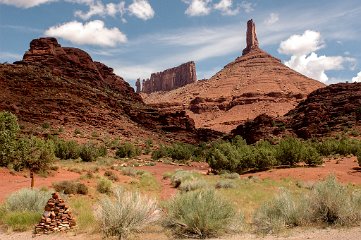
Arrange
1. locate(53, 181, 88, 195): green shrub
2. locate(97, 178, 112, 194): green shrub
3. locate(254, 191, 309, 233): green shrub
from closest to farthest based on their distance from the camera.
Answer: locate(254, 191, 309, 233): green shrub
locate(53, 181, 88, 195): green shrub
locate(97, 178, 112, 194): green shrub

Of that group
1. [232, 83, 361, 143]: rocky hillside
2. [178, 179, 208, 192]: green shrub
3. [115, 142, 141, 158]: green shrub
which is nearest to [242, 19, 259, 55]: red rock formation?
[232, 83, 361, 143]: rocky hillside

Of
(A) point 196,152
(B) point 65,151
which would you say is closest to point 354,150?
(A) point 196,152

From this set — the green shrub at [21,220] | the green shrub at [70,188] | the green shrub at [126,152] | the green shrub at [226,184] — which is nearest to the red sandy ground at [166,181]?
the green shrub at [70,188]

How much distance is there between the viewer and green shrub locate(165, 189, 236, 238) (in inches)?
348

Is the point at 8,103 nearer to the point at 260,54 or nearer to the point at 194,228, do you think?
the point at 194,228

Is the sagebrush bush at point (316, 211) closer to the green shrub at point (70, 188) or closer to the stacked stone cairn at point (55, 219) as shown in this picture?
the stacked stone cairn at point (55, 219)

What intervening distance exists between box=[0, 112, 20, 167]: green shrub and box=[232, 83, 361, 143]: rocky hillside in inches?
1906

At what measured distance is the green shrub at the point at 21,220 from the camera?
9977 millimetres

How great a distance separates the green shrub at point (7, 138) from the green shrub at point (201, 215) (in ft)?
65.7

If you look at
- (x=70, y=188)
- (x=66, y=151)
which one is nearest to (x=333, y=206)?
(x=70, y=188)

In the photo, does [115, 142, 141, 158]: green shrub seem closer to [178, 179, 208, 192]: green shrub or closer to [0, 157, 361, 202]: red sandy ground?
[0, 157, 361, 202]: red sandy ground

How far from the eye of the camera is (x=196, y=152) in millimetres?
64562

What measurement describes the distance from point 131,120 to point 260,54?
9938 centimetres

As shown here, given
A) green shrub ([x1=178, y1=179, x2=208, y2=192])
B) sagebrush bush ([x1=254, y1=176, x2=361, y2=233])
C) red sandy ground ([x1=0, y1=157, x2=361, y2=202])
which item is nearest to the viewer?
sagebrush bush ([x1=254, y1=176, x2=361, y2=233])
